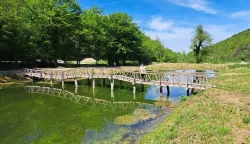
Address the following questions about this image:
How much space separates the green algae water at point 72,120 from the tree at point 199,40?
7262 centimetres

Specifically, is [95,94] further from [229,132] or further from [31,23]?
[31,23]

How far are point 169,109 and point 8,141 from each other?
47.3 ft

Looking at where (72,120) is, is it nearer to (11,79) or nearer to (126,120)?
(126,120)

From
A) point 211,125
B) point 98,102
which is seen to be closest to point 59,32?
point 98,102

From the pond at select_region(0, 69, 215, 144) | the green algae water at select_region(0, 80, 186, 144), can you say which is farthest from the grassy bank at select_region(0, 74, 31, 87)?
the green algae water at select_region(0, 80, 186, 144)

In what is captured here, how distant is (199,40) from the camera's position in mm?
95562

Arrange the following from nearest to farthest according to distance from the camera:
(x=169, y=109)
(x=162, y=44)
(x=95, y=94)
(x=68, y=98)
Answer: (x=169, y=109), (x=68, y=98), (x=95, y=94), (x=162, y=44)

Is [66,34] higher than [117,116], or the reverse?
[66,34]

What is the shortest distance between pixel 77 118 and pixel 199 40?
84.6 m

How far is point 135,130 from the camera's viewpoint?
53.5ft

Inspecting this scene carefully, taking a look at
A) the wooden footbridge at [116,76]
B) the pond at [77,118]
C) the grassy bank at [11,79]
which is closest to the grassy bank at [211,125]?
the pond at [77,118]

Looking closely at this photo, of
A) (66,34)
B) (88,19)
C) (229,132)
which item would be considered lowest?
(229,132)

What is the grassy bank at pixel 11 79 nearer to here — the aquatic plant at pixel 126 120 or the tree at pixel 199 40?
the aquatic plant at pixel 126 120

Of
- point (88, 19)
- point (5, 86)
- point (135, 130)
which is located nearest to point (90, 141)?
point (135, 130)
